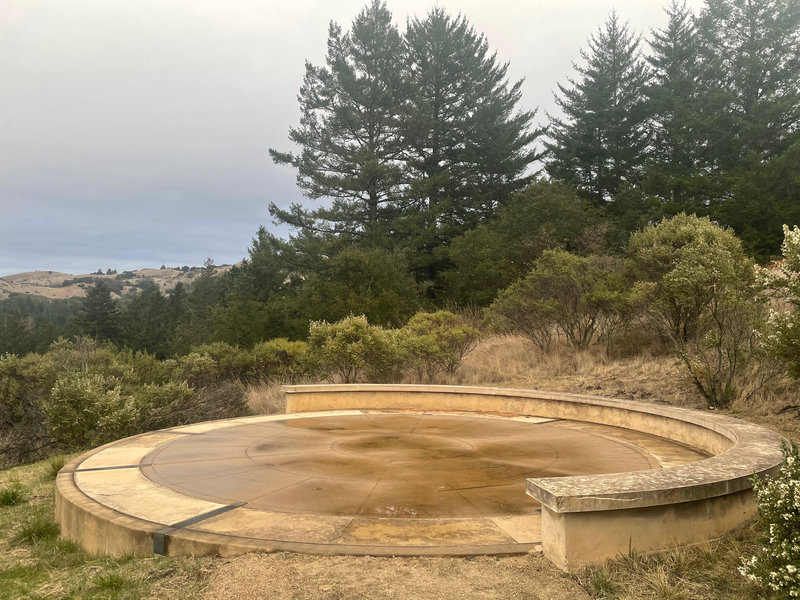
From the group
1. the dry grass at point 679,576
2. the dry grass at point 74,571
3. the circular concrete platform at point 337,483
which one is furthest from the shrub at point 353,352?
the dry grass at point 679,576

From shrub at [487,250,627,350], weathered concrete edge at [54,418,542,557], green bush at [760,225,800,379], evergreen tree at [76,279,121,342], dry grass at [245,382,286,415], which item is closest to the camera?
weathered concrete edge at [54,418,542,557]

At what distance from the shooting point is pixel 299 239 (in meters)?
30.9

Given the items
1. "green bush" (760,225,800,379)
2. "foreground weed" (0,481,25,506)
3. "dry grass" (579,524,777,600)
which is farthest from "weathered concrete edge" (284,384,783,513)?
"foreground weed" (0,481,25,506)

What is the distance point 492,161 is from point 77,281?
178m

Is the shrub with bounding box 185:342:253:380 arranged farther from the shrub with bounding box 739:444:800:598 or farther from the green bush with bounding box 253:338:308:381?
the shrub with bounding box 739:444:800:598

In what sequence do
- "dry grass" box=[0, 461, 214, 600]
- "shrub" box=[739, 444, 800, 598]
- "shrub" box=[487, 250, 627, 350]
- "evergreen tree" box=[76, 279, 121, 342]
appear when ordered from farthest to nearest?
"evergreen tree" box=[76, 279, 121, 342] < "shrub" box=[487, 250, 627, 350] < "dry grass" box=[0, 461, 214, 600] < "shrub" box=[739, 444, 800, 598]

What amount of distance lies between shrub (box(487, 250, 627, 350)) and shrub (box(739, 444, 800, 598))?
10.9 meters

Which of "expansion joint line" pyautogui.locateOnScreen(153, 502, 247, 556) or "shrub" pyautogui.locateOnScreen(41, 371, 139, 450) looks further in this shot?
"shrub" pyautogui.locateOnScreen(41, 371, 139, 450)

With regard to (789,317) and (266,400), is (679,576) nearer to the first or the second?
(789,317)

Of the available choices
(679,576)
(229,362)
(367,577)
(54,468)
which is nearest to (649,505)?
(679,576)

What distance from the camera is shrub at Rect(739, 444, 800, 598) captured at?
262 centimetres

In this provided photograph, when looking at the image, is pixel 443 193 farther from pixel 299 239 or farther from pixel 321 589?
pixel 321 589

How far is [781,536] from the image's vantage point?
279cm

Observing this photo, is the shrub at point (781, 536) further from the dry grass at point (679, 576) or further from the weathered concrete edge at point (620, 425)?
the weathered concrete edge at point (620, 425)
